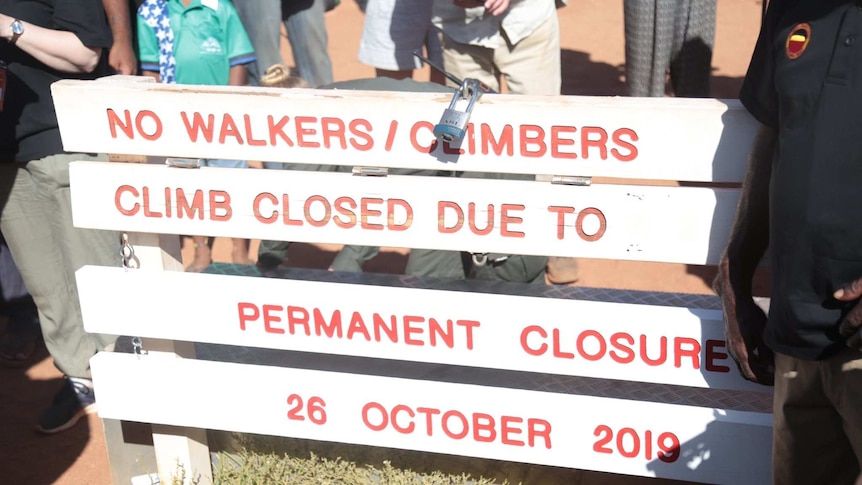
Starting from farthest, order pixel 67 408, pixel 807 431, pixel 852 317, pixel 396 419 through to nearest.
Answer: pixel 67 408
pixel 396 419
pixel 807 431
pixel 852 317

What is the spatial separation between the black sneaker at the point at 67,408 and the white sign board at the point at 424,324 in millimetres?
1323

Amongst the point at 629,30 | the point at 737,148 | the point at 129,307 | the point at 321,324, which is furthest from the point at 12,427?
the point at 629,30

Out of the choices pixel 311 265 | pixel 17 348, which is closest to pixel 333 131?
pixel 17 348

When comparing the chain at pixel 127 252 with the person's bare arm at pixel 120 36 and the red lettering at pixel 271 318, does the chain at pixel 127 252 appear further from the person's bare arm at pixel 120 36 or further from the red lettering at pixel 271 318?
the person's bare arm at pixel 120 36

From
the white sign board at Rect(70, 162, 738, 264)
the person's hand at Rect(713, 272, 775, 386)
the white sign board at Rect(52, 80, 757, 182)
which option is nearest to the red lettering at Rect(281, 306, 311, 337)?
the white sign board at Rect(70, 162, 738, 264)

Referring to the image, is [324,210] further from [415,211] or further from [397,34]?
[397,34]

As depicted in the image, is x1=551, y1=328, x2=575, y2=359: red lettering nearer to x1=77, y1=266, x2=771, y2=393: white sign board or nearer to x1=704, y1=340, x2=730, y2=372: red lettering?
x1=77, y1=266, x2=771, y2=393: white sign board

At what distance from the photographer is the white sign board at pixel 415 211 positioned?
3057 millimetres

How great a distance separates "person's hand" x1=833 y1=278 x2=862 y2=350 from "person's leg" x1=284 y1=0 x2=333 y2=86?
4925 millimetres

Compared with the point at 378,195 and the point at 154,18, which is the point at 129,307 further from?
the point at 154,18

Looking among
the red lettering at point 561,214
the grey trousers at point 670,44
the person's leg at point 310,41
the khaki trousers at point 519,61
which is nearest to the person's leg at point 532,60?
the khaki trousers at point 519,61

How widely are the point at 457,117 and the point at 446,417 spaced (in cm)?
105

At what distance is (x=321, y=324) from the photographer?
339cm

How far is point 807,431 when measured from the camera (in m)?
2.75
